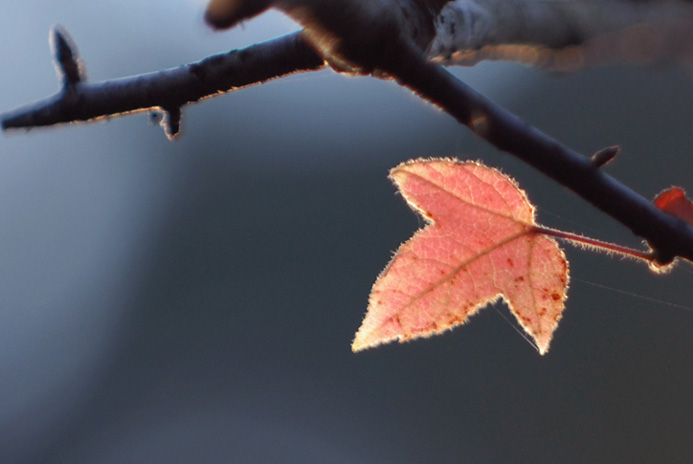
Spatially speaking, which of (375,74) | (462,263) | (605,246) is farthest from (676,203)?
(375,74)

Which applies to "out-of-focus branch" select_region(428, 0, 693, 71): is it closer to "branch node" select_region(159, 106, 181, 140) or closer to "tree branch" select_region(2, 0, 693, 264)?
"tree branch" select_region(2, 0, 693, 264)

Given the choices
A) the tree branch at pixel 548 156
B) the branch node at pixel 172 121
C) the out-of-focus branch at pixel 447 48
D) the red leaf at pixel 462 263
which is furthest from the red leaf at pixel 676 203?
the branch node at pixel 172 121

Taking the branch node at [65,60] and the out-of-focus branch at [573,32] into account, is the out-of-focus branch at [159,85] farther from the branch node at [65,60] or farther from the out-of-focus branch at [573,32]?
the out-of-focus branch at [573,32]

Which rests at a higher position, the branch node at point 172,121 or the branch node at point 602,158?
the branch node at point 172,121

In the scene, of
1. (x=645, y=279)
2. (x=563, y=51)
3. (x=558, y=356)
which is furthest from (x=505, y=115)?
(x=558, y=356)

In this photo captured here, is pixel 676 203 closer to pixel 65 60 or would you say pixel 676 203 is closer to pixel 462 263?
pixel 462 263

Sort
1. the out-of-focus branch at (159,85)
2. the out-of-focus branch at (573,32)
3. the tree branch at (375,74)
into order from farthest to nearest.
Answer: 1. the out-of-focus branch at (573,32)
2. the out-of-focus branch at (159,85)
3. the tree branch at (375,74)

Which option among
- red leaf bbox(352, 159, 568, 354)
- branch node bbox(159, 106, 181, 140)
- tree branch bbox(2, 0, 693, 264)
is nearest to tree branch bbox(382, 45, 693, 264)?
tree branch bbox(2, 0, 693, 264)
